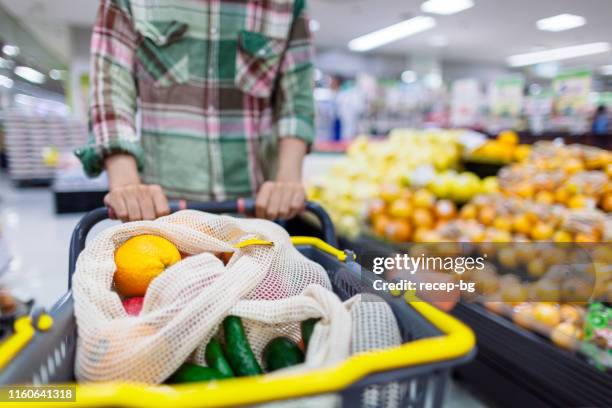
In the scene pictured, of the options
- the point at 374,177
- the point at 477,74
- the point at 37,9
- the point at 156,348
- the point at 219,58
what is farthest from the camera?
the point at 477,74

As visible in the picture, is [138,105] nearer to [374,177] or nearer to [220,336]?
[220,336]

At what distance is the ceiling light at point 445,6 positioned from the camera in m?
8.52

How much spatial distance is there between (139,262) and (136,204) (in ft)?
0.77

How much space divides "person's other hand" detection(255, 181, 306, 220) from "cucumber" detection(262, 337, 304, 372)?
387mm

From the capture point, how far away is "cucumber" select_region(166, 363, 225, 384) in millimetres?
534

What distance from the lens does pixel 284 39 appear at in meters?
1.37

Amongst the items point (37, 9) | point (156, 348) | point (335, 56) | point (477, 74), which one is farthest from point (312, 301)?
point (477, 74)

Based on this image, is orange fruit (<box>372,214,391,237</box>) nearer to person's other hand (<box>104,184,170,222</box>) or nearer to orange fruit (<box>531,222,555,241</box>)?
orange fruit (<box>531,222,555,241</box>)

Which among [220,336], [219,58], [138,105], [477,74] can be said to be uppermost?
[477,74]

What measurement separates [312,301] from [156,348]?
20 centimetres

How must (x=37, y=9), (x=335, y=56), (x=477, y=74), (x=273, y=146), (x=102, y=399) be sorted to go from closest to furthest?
1. (x=102, y=399)
2. (x=273, y=146)
3. (x=37, y=9)
4. (x=335, y=56)
5. (x=477, y=74)

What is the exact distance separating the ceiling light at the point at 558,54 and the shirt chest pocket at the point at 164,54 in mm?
13567

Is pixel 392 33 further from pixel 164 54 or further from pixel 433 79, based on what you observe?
pixel 164 54

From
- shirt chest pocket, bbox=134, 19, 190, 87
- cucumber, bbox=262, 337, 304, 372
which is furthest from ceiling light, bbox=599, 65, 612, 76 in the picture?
cucumber, bbox=262, 337, 304, 372
